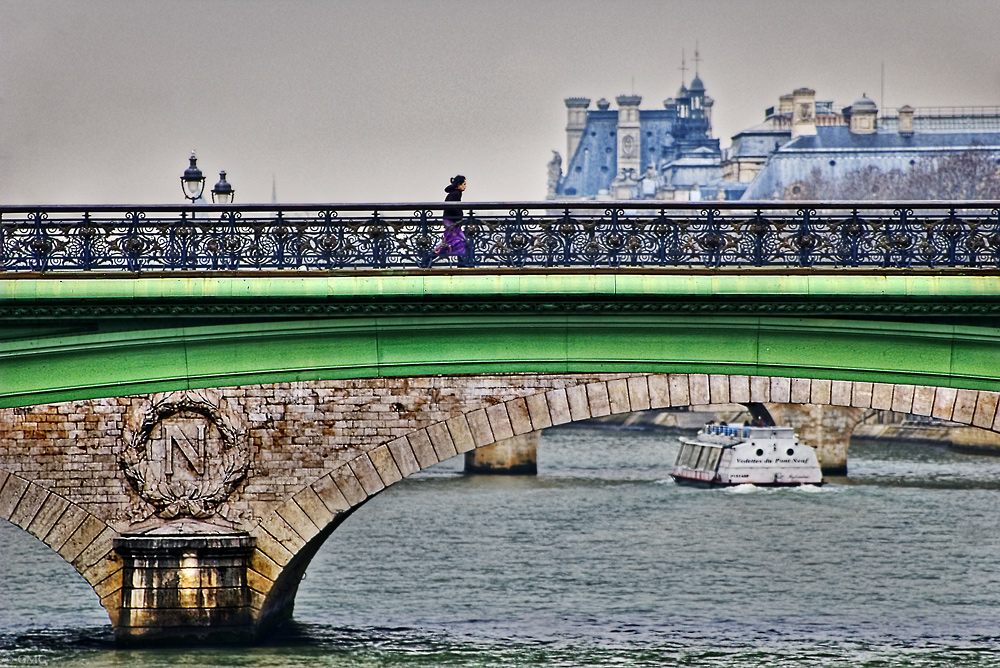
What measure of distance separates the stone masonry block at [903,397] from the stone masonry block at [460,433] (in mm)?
3468

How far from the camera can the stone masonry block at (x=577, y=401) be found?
16.5m

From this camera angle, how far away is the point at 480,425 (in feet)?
54.9

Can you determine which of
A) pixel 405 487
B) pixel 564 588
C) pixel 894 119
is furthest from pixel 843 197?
pixel 564 588

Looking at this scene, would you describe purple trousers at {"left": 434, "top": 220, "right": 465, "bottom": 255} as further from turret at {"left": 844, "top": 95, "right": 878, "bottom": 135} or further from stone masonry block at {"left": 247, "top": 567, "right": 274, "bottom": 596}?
turret at {"left": 844, "top": 95, "right": 878, "bottom": 135}

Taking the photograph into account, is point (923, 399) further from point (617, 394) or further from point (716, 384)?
point (617, 394)

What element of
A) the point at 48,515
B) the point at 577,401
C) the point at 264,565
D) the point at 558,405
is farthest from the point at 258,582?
the point at 577,401

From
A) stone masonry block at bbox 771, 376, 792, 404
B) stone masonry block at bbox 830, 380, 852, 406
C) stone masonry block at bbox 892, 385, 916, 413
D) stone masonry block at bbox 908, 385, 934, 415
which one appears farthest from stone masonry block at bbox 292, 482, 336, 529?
stone masonry block at bbox 908, 385, 934, 415

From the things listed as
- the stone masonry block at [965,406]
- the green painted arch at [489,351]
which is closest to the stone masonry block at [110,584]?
the green painted arch at [489,351]

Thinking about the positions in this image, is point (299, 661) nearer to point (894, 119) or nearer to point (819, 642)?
point (819, 642)

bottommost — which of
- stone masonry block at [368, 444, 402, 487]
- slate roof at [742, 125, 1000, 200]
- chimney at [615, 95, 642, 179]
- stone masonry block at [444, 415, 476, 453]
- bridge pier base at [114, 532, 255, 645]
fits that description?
bridge pier base at [114, 532, 255, 645]

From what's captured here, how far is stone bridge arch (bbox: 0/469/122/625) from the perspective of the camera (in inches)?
668

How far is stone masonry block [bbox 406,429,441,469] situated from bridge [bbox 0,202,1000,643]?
3cm

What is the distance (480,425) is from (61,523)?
144 inches

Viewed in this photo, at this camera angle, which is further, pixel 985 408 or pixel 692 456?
pixel 692 456
